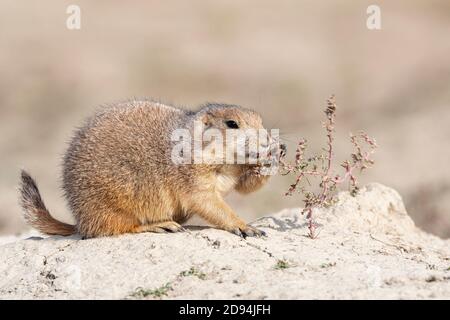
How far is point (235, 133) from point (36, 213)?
195 cm

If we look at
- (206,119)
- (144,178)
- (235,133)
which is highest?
(206,119)

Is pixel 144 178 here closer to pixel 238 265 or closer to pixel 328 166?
pixel 238 265

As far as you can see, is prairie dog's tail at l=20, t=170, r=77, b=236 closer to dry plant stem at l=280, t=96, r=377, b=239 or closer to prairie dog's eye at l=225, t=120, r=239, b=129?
prairie dog's eye at l=225, t=120, r=239, b=129

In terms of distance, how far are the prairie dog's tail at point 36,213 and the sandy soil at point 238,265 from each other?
0.16m

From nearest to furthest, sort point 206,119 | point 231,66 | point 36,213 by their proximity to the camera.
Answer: point 206,119 < point 36,213 < point 231,66

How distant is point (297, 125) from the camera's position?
17.8m

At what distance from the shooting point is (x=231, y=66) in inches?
804

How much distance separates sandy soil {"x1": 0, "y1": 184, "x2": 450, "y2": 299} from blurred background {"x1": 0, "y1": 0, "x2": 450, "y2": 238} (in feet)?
25.2

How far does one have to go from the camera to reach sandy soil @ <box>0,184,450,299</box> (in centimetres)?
527

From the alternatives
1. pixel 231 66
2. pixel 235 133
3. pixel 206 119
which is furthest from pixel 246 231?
pixel 231 66

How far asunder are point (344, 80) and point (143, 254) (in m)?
15.0

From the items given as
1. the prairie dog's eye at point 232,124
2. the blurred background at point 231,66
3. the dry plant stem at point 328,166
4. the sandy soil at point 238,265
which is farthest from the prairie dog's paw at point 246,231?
the blurred background at point 231,66

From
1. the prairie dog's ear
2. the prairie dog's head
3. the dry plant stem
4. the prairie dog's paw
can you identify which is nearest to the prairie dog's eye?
the prairie dog's head
